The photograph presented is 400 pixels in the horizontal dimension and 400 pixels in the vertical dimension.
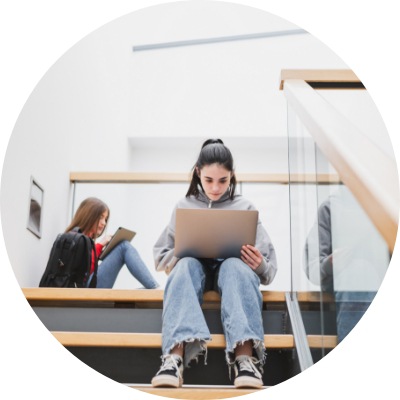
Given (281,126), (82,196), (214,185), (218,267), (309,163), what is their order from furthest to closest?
(281,126) → (82,196) → (214,185) → (218,267) → (309,163)

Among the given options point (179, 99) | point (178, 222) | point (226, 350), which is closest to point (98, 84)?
point (179, 99)

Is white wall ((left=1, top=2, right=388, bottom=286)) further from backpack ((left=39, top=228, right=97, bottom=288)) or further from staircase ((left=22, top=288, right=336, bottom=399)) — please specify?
staircase ((left=22, top=288, right=336, bottom=399))

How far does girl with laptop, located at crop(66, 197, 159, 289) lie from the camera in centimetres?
304

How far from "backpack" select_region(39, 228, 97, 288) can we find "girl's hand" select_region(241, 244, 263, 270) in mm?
923

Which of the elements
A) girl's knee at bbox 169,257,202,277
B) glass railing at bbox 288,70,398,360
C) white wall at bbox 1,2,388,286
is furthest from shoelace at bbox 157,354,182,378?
white wall at bbox 1,2,388,286

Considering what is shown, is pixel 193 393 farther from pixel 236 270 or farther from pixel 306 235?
pixel 306 235

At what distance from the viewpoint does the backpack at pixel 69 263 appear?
8.94 feet

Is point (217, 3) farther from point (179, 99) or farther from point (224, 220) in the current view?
point (224, 220)

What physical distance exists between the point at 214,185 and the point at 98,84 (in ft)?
7.55

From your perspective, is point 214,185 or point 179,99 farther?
point 179,99

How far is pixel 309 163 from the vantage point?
6.60ft

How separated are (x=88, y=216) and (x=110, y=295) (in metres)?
1.09

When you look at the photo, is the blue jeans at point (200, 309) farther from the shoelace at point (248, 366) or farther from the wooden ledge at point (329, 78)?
the wooden ledge at point (329, 78)

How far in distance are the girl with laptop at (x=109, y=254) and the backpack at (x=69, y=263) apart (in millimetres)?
214
